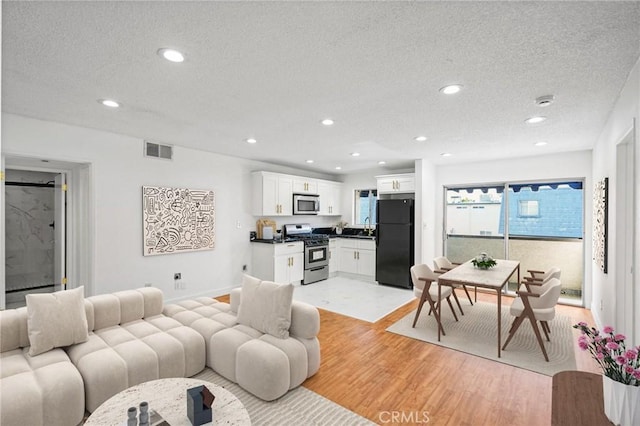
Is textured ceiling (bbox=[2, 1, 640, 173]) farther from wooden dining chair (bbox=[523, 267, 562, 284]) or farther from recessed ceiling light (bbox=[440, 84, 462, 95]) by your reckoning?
wooden dining chair (bbox=[523, 267, 562, 284])

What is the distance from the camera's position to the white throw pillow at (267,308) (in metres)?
2.68

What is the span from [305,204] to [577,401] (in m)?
5.61

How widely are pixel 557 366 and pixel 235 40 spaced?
3.95m

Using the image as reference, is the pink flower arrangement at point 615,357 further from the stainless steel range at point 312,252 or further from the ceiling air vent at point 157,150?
the stainless steel range at point 312,252

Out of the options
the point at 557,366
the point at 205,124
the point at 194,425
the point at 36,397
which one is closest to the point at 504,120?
the point at 557,366

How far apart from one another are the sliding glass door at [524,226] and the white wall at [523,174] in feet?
0.47

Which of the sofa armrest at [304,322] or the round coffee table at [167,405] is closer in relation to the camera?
the round coffee table at [167,405]

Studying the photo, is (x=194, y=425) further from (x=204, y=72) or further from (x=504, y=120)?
(x=504, y=120)

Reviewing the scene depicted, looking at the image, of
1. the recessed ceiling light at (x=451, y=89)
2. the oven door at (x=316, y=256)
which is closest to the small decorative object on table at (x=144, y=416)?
the recessed ceiling light at (x=451, y=89)

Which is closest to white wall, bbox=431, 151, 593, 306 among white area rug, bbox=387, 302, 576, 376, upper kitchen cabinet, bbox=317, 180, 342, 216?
white area rug, bbox=387, 302, 576, 376

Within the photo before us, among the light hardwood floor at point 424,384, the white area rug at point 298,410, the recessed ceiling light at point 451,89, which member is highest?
the recessed ceiling light at point 451,89

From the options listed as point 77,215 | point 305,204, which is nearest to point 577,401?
point 77,215

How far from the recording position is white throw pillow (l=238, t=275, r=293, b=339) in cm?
268

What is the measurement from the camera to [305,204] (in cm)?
668
